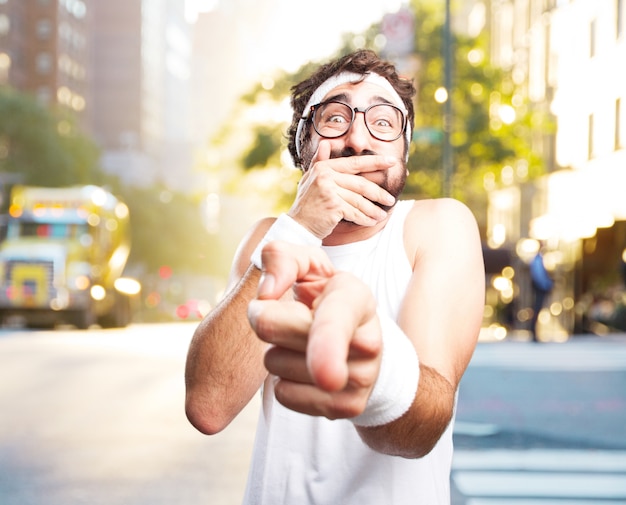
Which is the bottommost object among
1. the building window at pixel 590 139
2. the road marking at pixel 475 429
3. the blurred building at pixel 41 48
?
the road marking at pixel 475 429

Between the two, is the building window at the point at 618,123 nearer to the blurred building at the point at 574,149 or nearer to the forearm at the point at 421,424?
the blurred building at the point at 574,149

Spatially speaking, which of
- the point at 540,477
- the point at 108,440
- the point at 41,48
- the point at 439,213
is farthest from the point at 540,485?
the point at 41,48

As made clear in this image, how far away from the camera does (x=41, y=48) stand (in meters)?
101

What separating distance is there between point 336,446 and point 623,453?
8030mm

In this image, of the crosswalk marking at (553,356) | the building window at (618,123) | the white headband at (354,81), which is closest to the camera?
the white headband at (354,81)

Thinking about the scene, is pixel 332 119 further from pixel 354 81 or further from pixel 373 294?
pixel 373 294

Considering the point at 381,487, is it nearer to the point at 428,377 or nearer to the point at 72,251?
the point at 428,377

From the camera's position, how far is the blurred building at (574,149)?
30953 mm

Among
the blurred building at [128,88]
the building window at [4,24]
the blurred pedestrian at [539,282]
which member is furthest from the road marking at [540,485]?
the blurred building at [128,88]

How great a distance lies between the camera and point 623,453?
9.77 metres

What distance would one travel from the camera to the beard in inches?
88.4

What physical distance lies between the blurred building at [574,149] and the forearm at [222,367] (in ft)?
93.9

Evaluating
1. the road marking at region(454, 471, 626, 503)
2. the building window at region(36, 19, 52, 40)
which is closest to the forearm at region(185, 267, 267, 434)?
the road marking at region(454, 471, 626, 503)

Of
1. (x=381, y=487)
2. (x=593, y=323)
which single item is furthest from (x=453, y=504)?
(x=593, y=323)
